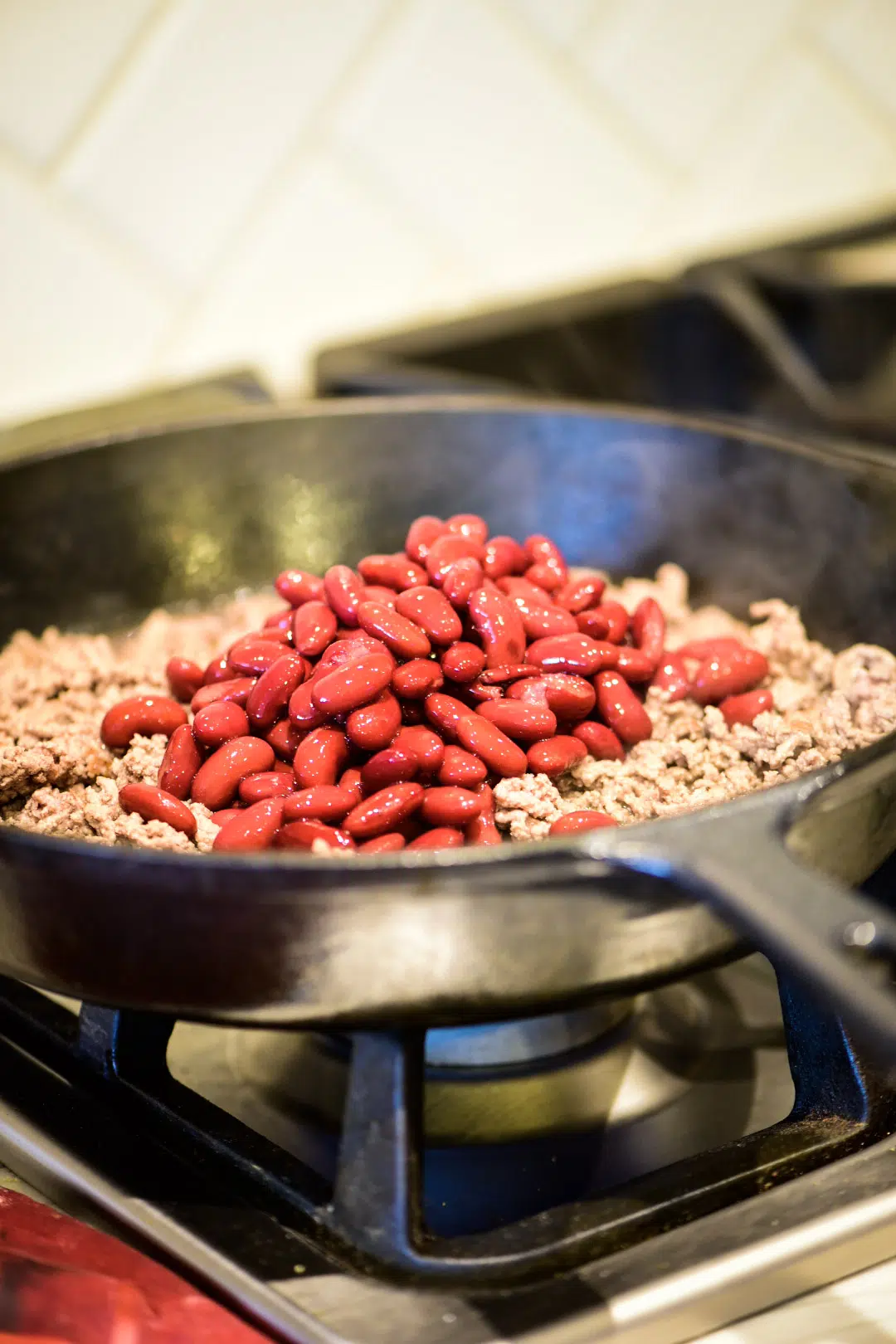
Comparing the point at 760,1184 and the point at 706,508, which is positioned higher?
the point at 706,508

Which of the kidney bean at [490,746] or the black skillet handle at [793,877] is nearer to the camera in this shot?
the black skillet handle at [793,877]

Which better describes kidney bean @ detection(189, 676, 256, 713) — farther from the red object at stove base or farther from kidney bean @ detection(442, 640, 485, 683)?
the red object at stove base

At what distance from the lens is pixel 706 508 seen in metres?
0.94

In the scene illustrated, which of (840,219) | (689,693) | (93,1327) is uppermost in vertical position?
(840,219)

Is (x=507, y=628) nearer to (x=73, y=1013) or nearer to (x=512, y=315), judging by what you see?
(x=73, y=1013)

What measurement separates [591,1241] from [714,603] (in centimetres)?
53

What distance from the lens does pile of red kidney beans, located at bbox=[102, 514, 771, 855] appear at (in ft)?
2.05

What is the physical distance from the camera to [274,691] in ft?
2.25

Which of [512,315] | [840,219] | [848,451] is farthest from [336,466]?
[840,219]

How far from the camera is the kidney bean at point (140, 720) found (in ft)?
2.40

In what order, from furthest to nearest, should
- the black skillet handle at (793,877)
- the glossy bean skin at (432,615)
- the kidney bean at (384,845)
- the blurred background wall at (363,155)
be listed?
the blurred background wall at (363,155), the glossy bean skin at (432,615), the kidney bean at (384,845), the black skillet handle at (793,877)

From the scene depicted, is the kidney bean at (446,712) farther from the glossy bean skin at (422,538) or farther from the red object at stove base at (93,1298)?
the red object at stove base at (93,1298)

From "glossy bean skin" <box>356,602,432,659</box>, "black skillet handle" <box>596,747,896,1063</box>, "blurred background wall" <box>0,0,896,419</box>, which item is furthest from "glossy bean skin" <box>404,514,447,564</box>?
"blurred background wall" <box>0,0,896,419</box>

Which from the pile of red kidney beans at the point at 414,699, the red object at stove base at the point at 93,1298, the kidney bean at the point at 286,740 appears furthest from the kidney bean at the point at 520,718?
the red object at stove base at the point at 93,1298
